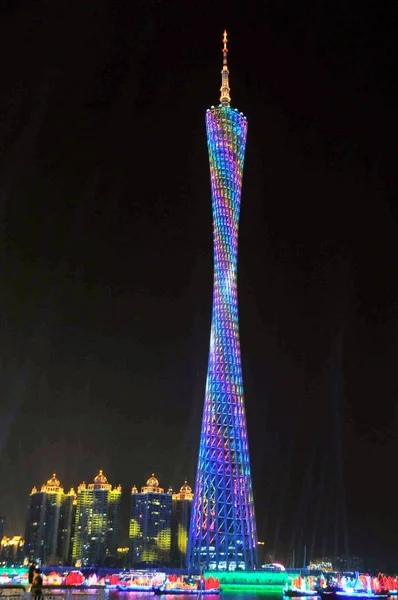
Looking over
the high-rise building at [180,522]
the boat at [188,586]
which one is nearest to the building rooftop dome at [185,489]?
the high-rise building at [180,522]

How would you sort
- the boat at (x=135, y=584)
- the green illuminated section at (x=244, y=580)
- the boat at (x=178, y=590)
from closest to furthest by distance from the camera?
the boat at (x=178, y=590) → the green illuminated section at (x=244, y=580) → the boat at (x=135, y=584)

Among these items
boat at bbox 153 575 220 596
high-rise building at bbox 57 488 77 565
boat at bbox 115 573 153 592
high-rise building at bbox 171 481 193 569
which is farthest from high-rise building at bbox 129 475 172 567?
boat at bbox 153 575 220 596

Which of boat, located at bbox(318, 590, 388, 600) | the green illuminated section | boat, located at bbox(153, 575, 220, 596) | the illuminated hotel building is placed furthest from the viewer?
the illuminated hotel building

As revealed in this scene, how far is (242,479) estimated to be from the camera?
4353 cm

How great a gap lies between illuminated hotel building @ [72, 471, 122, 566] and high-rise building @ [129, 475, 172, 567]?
2.65 metres

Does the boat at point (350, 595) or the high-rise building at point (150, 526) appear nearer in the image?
the boat at point (350, 595)

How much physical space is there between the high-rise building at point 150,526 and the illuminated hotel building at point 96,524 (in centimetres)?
265

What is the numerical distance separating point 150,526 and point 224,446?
2096 inches

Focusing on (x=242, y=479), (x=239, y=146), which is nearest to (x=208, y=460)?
(x=242, y=479)

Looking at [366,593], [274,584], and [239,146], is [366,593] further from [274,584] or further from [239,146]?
[239,146]

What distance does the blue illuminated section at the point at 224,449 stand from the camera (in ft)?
141

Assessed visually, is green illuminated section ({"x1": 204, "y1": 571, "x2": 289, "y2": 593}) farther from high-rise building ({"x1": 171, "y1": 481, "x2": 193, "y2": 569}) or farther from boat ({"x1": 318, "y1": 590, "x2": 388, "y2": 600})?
high-rise building ({"x1": 171, "y1": 481, "x2": 193, "y2": 569})

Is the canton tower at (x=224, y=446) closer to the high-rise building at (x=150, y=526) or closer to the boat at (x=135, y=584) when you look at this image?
the boat at (x=135, y=584)

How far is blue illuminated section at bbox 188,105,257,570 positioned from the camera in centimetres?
4291
